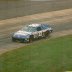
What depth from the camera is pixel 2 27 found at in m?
31.2

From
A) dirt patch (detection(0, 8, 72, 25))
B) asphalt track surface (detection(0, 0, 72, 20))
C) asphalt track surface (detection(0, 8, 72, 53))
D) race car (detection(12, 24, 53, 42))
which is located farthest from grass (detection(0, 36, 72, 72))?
asphalt track surface (detection(0, 0, 72, 20))

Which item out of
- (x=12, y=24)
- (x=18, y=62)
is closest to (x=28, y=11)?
(x=12, y=24)

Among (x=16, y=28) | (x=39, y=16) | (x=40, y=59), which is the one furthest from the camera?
(x=39, y=16)

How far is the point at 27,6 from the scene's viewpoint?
130 feet

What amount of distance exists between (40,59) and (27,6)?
69.6 ft

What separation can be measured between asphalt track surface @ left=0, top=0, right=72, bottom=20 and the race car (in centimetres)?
630

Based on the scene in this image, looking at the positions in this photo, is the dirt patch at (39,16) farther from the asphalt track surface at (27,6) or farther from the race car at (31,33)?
the race car at (31,33)

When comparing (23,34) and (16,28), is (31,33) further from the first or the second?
(16,28)

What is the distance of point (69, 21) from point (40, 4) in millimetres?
6108

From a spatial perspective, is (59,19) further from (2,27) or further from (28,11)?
(2,27)

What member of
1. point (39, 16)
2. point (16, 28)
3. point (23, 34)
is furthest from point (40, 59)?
point (39, 16)

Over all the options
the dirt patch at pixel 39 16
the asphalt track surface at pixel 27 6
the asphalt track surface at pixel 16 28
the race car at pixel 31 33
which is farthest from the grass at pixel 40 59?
the asphalt track surface at pixel 27 6

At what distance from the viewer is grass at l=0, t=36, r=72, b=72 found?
17281 millimetres

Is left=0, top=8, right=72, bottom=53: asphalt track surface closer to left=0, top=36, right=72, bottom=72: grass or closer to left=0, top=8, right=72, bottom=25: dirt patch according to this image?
left=0, top=8, right=72, bottom=25: dirt patch
